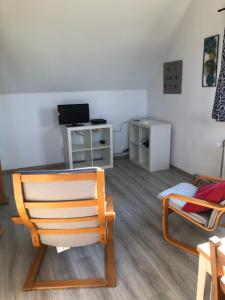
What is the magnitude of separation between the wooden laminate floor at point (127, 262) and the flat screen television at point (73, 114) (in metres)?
1.64

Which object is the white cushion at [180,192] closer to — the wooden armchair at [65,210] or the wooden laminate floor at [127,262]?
the wooden laminate floor at [127,262]

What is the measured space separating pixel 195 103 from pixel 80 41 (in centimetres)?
179

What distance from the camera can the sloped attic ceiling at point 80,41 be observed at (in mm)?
2873

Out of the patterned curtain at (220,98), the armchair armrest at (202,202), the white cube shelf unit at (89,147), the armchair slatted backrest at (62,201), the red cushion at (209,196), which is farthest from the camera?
the white cube shelf unit at (89,147)

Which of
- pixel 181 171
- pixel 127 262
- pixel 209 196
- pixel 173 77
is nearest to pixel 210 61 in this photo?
pixel 173 77

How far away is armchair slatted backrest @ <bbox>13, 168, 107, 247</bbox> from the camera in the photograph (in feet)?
4.94

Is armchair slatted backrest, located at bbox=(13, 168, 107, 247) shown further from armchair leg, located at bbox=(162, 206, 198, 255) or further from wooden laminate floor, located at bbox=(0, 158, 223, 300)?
armchair leg, located at bbox=(162, 206, 198, 255)

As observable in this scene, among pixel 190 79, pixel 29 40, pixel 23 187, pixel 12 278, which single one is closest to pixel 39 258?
pixel 12 278

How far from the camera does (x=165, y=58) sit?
3.97m

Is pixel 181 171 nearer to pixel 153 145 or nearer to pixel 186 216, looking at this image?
pixel 153 145

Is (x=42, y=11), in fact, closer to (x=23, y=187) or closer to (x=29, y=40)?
(x=29, y=40)

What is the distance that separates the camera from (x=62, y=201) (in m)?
1.58

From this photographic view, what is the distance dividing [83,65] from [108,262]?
288 centimetres

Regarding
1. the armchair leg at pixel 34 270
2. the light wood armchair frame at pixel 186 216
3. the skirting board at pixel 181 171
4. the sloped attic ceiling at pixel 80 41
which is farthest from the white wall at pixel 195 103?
the armchair leg at pixel 34 270
